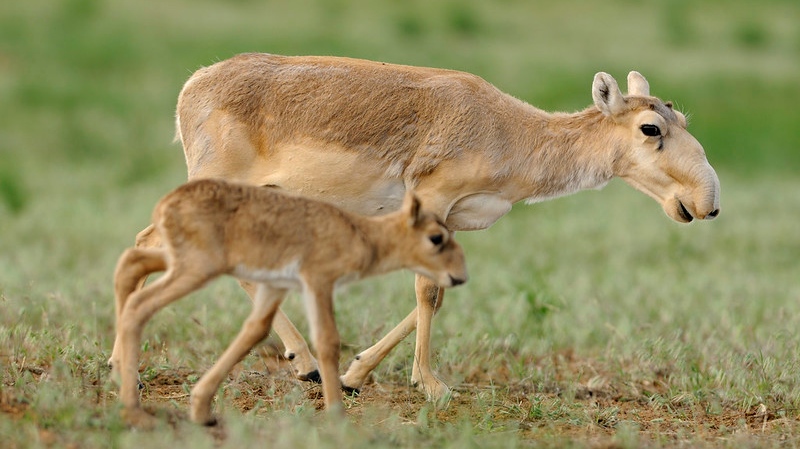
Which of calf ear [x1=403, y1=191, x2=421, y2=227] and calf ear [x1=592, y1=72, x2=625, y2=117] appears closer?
calf ear [x1=403, y1=191, x2=421, y2=227]

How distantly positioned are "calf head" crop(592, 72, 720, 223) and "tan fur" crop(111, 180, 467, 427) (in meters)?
2.35

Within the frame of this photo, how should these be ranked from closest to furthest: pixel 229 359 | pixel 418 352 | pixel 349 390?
pixel 229 359
pixel 349 390
pixel 418 352

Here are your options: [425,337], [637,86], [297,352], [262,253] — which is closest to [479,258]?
[637,86]

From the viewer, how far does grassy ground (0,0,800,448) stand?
22.5ft

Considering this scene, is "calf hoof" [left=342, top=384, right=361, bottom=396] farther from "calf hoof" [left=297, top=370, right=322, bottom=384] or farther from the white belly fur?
the white belly fur

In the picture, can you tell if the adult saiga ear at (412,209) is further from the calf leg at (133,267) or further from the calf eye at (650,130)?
the calf eye at (650,130)

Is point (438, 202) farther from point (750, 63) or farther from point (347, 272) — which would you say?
point (750, 63)

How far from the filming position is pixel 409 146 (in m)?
7.92

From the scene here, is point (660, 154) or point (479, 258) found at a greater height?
point (660, 154)

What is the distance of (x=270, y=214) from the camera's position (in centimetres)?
594

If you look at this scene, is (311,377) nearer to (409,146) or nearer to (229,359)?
(409,146)

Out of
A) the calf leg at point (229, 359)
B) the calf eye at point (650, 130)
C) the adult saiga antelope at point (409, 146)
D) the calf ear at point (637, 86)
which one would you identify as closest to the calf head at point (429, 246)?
the calf leg at point (229, 359)

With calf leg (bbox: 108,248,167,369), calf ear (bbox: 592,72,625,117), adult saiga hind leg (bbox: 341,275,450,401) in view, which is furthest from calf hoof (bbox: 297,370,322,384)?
calf ear (bbox: 592,72,625,117)

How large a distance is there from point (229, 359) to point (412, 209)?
1.19 m
